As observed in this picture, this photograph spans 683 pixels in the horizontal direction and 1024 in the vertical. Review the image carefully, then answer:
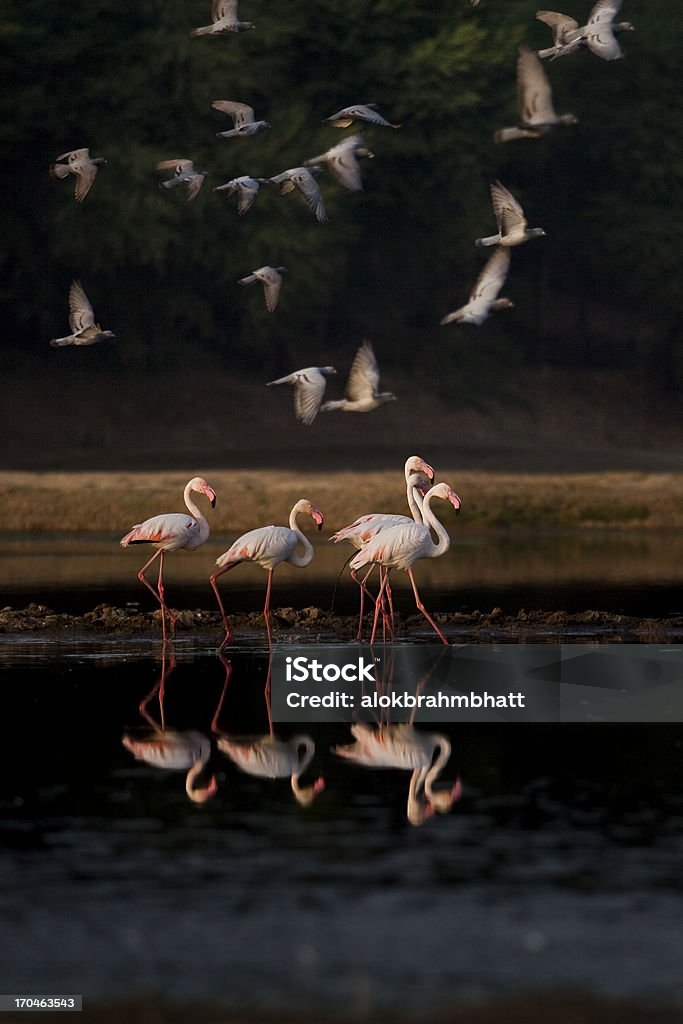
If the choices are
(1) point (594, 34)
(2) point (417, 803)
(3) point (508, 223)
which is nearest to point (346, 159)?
(3) point (508, 223)

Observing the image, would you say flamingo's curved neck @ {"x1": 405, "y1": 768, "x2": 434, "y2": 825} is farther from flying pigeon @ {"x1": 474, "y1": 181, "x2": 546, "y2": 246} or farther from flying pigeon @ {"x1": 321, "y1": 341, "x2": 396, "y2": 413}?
flying pigeon @ {"x1": 321, "y1": 341, "x2": 396, "y2": 413}

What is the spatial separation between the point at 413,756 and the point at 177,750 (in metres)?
1.34

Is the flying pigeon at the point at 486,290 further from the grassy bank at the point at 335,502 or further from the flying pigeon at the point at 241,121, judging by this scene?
the grassy bank at the point at 335,502

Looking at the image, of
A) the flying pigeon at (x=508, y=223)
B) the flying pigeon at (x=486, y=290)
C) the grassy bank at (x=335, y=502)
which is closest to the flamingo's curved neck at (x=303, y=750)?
the flying pigeon at (x=486, y=290)

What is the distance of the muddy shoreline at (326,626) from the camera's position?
17.7 metres

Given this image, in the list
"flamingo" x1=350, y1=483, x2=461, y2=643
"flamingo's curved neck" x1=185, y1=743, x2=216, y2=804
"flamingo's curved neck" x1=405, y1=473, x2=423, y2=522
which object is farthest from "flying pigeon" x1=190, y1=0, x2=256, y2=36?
"flamingo's curved neck" x1=185, y1=743, x2=216, y2=804

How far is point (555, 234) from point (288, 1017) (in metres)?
52.0

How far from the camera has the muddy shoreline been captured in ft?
58.1

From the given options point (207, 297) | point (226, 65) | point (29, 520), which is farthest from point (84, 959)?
point (207, 297)

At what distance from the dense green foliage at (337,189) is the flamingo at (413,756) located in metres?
34.4

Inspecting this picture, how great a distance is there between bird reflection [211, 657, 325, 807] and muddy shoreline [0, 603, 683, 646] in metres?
4.60

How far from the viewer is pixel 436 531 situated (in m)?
18.0

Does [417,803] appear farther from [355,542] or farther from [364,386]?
[364,386]

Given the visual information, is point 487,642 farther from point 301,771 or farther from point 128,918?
point 128,918
